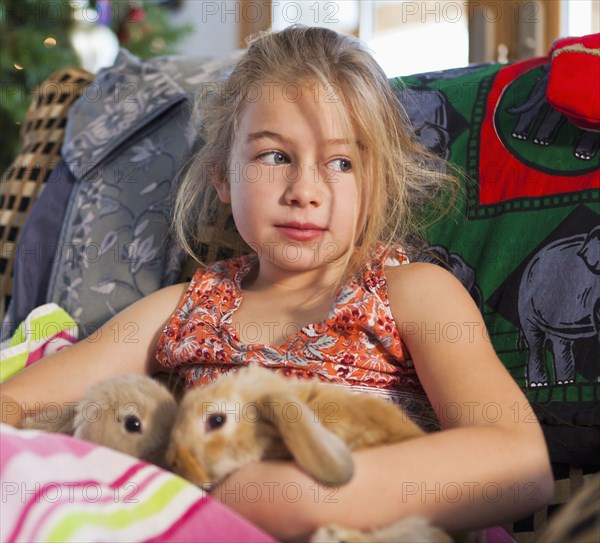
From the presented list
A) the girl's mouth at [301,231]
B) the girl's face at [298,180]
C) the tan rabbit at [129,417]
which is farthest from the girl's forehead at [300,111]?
the tan rabbit at [129,417]

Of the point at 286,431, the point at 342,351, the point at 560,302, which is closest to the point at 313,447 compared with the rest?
the point at 286,431

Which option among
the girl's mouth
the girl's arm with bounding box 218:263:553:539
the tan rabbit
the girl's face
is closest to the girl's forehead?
the girl's face

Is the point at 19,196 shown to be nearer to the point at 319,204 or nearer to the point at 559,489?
the point at 319,204

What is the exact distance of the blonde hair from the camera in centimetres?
106

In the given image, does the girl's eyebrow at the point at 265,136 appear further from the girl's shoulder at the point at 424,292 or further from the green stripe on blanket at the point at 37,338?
the green stripe on blanket at the point at 37,338

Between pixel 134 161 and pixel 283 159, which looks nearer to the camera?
pixel 283 159

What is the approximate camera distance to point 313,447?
2.01ft

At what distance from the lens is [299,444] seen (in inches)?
24.4

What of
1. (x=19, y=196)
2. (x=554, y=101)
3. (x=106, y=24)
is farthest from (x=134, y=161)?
(x=106, y=24)

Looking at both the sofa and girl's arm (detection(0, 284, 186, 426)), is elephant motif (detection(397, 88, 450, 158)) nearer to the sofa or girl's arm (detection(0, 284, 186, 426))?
the sofa

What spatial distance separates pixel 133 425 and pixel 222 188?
52 cm

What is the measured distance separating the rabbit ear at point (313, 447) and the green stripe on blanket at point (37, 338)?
25.2 inches

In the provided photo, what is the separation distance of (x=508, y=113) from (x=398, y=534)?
2.15 ft

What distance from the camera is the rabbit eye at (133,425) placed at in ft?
2.52
